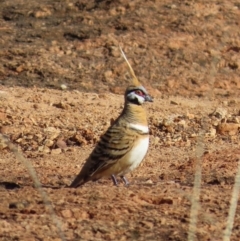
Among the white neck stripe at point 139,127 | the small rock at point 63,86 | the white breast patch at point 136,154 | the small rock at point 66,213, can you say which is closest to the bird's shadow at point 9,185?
the white breast patch at point 136,154

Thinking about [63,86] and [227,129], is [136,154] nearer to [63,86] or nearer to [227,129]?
[227,129]

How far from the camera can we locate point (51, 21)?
55.1ft

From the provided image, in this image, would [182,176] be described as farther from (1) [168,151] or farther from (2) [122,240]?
(2) [122,240]

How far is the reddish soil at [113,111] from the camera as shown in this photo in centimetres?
679

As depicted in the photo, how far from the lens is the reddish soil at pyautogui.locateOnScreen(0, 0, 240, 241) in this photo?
6.79 meters

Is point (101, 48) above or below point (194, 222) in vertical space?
below

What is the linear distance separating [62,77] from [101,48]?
1093 millimetres

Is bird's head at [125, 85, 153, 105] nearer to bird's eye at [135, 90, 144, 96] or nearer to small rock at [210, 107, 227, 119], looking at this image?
bird's eye at [135, 90, 144, 96]

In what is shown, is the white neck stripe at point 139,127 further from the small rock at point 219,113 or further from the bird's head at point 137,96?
the small rock at point 219,113

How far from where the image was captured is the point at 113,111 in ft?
42.3

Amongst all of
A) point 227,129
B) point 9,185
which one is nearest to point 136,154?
point 9,185

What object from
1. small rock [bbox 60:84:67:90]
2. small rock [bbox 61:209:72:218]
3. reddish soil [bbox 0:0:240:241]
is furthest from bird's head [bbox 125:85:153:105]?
small rock [bbox 60:84:67:90]

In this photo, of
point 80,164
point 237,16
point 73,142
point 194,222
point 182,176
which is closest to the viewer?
point 194,222

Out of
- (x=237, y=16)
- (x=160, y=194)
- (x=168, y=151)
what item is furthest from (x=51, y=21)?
(x=160, y=194)
